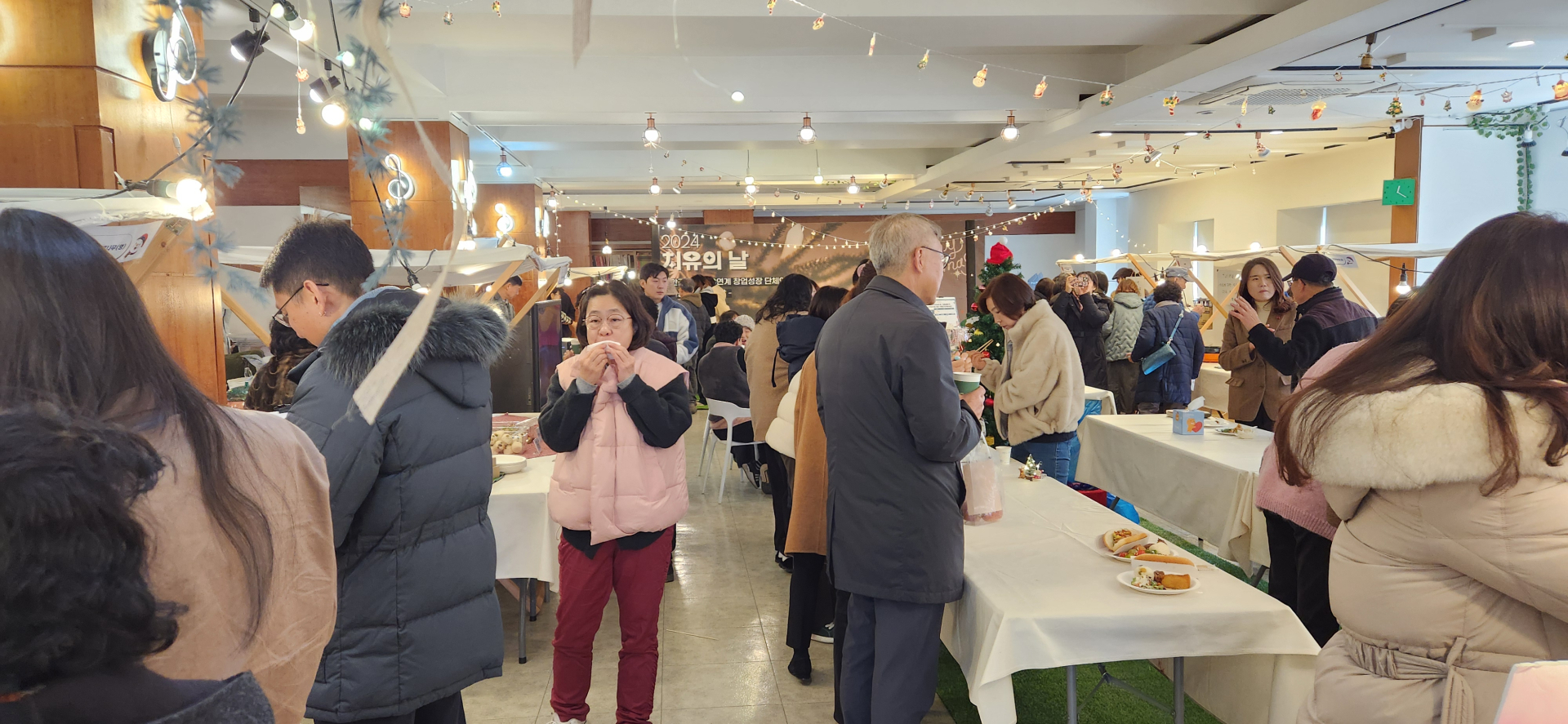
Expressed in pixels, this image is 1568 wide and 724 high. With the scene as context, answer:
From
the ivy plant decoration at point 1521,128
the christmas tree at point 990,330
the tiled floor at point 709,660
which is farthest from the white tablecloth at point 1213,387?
the tiled floor at point 709,660

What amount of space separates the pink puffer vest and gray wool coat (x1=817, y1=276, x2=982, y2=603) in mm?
601

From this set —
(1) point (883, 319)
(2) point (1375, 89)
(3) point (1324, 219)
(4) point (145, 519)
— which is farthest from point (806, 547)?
(3) point (1324, 219)

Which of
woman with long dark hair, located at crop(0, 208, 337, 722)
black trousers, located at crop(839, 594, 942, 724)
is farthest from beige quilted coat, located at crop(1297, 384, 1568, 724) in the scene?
woman with long dark hair, located at crop(0, 208, 337, 722)

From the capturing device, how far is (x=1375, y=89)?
25.4 feet

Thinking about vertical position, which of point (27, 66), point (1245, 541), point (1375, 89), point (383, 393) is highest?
point (1375, 89)

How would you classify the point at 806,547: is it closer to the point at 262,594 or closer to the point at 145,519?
the point at 262,594

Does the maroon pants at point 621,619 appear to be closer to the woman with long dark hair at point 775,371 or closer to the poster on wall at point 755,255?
the woman with long dark hair at point 775,371

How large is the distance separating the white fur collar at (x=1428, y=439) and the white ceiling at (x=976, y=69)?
321cm

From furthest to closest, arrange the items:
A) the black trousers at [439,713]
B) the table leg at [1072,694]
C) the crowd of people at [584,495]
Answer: the table leg at [1072,694]
the black trousers at [439,713]
the crowd of people at [584,495]

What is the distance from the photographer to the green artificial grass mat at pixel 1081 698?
118 inches

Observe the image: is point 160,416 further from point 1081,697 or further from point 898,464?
point 1081,697

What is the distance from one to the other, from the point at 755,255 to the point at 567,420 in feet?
28.4

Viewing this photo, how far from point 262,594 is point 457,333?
91 centimetres

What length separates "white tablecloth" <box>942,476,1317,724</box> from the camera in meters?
2.00
